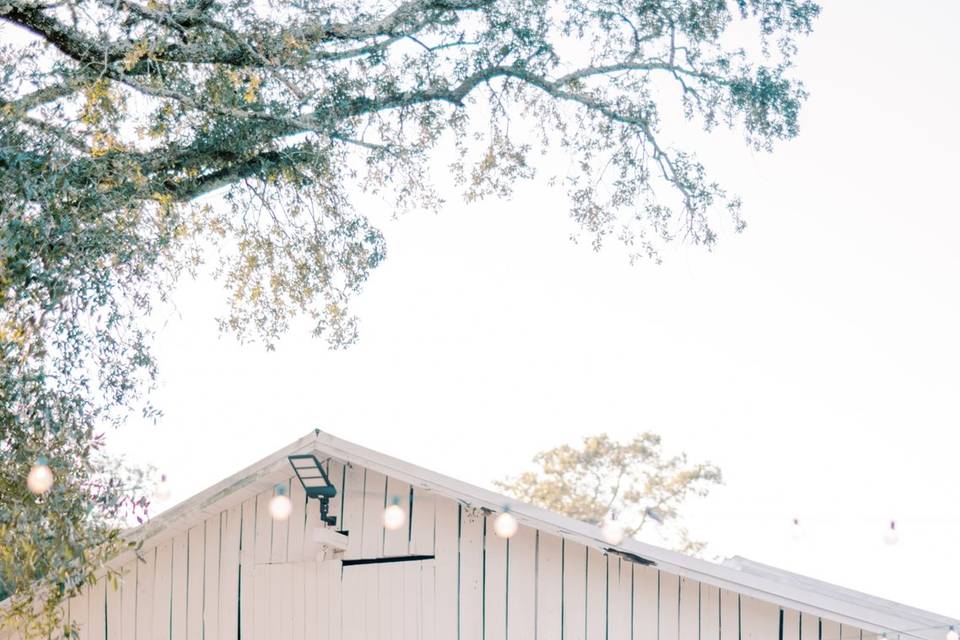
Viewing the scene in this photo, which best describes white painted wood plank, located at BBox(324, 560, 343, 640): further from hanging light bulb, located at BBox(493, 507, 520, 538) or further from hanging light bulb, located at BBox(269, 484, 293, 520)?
hanging light bulb, located at BBox(493, 507, 520, 538)

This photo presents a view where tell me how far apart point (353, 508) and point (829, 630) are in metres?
3.65

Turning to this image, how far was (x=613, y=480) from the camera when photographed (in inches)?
1302

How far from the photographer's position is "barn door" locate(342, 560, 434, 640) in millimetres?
9289

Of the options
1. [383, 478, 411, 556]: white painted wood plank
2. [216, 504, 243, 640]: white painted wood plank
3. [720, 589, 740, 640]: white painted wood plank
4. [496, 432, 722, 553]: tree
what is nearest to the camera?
[720, 589, 740, 640]: white painted wood plank

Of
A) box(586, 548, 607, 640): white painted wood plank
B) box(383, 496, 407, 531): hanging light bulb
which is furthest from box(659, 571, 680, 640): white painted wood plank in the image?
box(383, 496, 407, 531): hanging light bulb

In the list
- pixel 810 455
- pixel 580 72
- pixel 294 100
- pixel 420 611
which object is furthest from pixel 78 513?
pixel 810 455

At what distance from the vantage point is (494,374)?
80.5 ft

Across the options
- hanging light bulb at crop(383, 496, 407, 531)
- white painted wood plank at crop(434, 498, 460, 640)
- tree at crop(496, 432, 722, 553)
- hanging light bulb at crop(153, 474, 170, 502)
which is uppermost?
tree at crop(496, 432, 722, 553)

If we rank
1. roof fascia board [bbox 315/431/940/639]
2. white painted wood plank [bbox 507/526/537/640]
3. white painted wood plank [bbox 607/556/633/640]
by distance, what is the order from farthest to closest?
white painted wood plank [bbox 507/526/537/640]
white painted wood plank [bbox 607/556/633/640]
roof fascia board [bbox 315/431/940/639]

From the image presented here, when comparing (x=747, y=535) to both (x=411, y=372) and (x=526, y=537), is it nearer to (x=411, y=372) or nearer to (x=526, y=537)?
(x=411, y=372)

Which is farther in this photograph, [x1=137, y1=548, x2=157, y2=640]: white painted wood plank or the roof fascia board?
[x1=137, y1=548, x2=157, y2=640]: white painted wood plank

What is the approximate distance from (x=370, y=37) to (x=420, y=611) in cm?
637

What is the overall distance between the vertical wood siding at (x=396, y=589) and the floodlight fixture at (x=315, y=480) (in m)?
0.11

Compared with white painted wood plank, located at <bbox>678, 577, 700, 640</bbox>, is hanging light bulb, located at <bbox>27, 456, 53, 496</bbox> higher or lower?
higher
